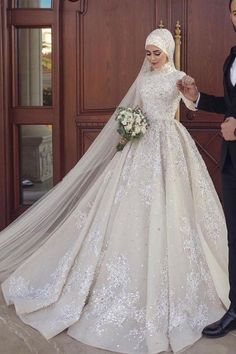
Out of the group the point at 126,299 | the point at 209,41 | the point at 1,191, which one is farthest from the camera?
the point at 1,191

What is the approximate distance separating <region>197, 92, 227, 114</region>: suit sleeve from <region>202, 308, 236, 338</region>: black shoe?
3.11 feet

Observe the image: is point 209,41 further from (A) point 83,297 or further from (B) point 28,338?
(B) point 28,338

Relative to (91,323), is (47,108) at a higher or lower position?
higher

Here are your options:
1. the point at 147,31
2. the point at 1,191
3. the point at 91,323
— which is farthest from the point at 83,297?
the point at 147,31

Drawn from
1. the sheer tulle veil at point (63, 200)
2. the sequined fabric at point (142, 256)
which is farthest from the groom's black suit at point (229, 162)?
the sheer tulle veil at point (63, 200)

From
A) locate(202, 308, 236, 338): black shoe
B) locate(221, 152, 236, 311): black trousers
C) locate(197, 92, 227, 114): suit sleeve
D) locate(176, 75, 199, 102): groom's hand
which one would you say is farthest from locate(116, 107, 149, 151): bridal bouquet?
locate(202, 308, 236, 338): black shoe

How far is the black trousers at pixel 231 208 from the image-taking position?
240 cm

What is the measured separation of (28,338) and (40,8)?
2.46 meters

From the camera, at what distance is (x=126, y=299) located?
104 inches

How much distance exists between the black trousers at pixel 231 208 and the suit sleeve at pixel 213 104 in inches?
10.8

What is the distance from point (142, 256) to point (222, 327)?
1.69 feet

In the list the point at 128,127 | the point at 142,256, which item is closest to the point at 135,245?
the point at 142,256

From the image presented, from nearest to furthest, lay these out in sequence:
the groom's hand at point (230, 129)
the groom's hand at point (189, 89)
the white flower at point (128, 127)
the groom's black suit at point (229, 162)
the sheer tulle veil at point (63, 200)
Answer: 1. the groom's hand at point (230, 129)
2. the groom's black suit at point (229, 162)
3. the groom's hand at point (189, 89)
4. the white flower at point (128, 127)
5. the sheer tulle veil at point (63, 200)

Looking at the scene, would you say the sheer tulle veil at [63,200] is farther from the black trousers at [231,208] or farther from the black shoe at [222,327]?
the black shoe at [222,327]
